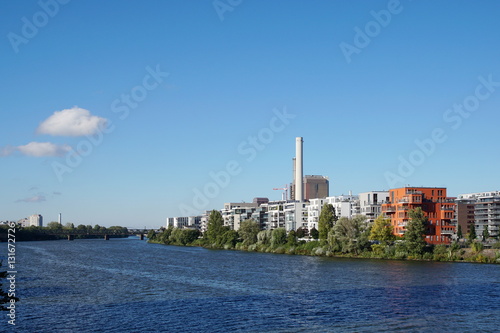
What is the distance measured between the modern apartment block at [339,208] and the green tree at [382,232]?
107 feet

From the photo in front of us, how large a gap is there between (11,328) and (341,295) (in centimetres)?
2982

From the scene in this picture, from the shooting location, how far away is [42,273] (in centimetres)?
7638

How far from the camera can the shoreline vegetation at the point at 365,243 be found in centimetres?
9706

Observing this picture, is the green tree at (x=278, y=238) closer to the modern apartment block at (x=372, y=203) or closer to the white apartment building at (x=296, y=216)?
the modern apartment block at (x=372, y=203)

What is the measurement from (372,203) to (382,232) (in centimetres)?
2951

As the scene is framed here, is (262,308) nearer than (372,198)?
Yes

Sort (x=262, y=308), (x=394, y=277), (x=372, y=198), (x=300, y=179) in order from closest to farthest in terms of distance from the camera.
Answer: (x=262, y=308) < (x=394, y=277) < (x=372, y=198) < (x=300, y=179)

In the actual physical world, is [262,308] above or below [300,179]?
below

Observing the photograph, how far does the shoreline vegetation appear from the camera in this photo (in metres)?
97.1

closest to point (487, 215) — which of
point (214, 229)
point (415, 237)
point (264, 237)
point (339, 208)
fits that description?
point (339, 208)

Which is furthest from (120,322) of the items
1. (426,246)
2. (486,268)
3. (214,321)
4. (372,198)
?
(372,198)

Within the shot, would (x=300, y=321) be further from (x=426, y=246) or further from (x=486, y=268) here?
(x=426, y=246)

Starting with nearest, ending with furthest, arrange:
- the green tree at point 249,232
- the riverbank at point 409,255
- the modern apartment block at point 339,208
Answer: the riverbank at point 409,255, the green tree at point 249,232, the modern apartment block at point 339,208

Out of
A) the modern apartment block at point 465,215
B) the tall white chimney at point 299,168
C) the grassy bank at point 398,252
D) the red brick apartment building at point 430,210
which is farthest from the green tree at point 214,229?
the modern apartment block at point 465,215
